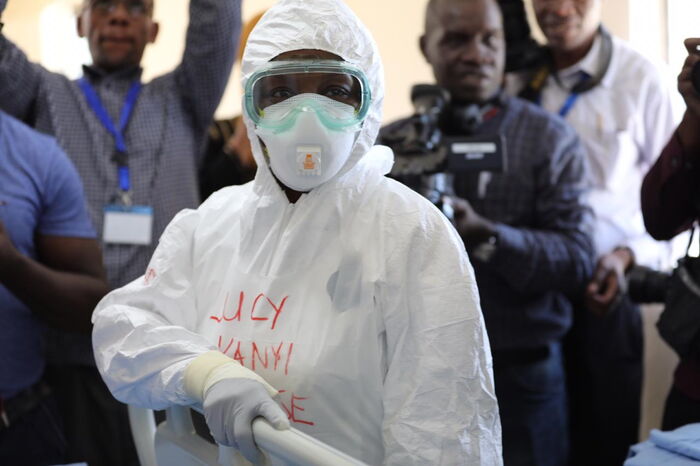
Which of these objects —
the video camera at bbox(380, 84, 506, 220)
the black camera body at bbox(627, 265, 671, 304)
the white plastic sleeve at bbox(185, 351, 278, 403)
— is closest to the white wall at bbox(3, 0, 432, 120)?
the video camera at bbox(380, 84, 506, 220)

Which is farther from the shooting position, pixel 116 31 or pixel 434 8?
pixel 116 31

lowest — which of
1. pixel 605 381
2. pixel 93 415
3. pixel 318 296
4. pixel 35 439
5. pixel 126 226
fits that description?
pixel 605 381

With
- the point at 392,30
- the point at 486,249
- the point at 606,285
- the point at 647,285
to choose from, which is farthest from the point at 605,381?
the point at 392,30

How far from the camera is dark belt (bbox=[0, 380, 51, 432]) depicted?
6.12 ft

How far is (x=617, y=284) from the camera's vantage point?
2330 mm

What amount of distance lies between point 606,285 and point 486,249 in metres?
0.41

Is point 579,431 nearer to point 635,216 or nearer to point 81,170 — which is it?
point 635,216

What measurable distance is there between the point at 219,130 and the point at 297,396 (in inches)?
67.9

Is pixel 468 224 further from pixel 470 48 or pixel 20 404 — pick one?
pixel 20 404

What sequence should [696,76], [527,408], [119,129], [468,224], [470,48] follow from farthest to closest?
[119,129]
[470,48]
[527,408]
[468,224]
[696,76]

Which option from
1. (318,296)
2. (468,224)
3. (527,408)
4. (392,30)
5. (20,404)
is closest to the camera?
(318,296)

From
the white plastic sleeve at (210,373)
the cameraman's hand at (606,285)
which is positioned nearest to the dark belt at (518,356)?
the cameraman's hand at (606,285)

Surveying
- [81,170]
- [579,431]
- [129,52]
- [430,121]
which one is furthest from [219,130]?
[579,431]

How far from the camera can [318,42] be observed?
1362mm
